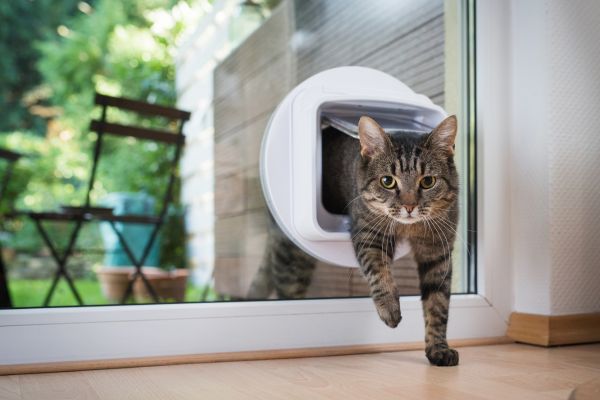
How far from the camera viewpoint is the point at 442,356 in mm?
1344

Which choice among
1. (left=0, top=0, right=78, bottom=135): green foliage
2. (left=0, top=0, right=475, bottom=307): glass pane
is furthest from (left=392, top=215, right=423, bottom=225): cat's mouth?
(left=0, top=0, right=78, bottom=135): green foliage

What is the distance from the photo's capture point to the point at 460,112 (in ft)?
5.95

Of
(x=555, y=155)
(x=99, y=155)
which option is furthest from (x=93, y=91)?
(x=555, y=155)

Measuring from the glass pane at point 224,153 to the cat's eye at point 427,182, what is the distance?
0.23 meters

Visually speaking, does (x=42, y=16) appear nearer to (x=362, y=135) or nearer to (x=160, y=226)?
(x=160, y=226)

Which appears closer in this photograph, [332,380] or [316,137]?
[332,380]

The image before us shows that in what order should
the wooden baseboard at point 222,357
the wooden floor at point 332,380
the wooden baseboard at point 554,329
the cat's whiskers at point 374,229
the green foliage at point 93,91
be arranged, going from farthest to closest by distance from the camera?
the green foliage at point 93,91 → the wooden baseboard at point 554,329 → the cat's whiskers at point 374,229 → the wooden baseboard at point 222,357 → the wooden floor at point 332,380

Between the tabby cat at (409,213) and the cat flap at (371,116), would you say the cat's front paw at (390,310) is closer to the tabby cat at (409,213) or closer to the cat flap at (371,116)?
the tabby cat at (409,213)

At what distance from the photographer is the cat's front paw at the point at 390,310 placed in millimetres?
1324

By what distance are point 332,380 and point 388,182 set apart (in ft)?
1.57

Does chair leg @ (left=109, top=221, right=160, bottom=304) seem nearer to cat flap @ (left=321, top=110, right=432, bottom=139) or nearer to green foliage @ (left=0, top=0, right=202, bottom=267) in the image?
green foliage @ (left=0, top=0, right=202, bottom=267)

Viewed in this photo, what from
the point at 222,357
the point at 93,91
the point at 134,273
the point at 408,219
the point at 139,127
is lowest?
the point at 222,357

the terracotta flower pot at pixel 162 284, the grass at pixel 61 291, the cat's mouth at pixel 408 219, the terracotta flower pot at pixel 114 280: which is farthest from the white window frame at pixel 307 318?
the terracotta flower pot at pixel 114 280

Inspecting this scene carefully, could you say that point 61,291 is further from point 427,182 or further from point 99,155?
point 427,182
